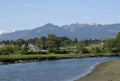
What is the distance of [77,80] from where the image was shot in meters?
59.8

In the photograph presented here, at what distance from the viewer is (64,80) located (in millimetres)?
60562

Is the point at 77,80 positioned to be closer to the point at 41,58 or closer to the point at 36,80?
the point at 36,80

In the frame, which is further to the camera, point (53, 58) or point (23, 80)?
point (53, 58)

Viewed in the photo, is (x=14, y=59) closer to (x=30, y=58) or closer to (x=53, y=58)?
(x=30, y=58)

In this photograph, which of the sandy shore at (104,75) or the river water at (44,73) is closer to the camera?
the sandy shore at (104,75)

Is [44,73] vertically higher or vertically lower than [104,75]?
higher

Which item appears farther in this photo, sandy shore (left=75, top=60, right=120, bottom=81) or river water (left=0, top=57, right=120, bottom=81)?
river water (left=0, top=57, right=120, bottom=81)

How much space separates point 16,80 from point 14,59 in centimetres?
7979

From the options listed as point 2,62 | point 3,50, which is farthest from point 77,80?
point 3,50

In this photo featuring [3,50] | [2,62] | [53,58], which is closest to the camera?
[2,62]

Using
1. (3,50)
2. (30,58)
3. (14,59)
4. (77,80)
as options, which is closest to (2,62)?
(14,59)

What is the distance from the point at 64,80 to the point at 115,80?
9.98m

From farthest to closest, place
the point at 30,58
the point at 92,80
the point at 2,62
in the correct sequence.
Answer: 1. the point at 30,58
2. the point at 2,62
3. the point at 92,80

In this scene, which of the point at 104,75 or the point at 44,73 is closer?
the point at 104,75
